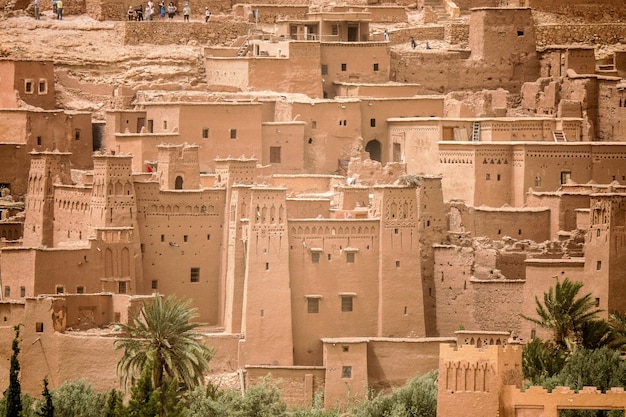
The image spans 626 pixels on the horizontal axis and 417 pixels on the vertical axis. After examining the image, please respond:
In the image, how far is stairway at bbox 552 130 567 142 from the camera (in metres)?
75.8

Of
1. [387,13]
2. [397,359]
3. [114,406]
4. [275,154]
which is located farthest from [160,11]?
[114,406]

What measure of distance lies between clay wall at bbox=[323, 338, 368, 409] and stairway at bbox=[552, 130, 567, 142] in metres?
9.83

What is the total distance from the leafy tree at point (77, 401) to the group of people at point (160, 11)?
16484mm

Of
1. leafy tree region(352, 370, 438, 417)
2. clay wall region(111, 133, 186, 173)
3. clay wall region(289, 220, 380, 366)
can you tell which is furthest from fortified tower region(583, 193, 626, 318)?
clay wall region(111, 133, 186, 173)

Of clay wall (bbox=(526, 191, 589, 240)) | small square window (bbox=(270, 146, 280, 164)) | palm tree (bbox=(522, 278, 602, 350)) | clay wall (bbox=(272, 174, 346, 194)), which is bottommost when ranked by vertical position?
palm tree (bbox=(522, 278, 602, 350))

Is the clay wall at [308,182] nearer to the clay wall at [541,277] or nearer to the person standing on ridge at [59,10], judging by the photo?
the clay wall at [541,277]

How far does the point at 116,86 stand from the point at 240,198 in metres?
8.82

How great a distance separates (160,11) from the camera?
82062 millimetres

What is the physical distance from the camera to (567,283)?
6806 cm

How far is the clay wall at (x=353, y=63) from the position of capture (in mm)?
79250

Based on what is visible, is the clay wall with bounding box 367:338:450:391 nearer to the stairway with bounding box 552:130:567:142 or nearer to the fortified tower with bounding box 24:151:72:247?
the fortified tower with bounding box 24:151:72:247

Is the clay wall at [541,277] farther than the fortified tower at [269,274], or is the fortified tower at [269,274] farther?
the fortified tower at [269,274]

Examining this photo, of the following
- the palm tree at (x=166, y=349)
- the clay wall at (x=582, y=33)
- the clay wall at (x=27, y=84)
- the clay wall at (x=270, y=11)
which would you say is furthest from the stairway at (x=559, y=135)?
the palm tree at (x=166, y=349)

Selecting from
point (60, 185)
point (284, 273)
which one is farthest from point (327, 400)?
point (60, 185)
